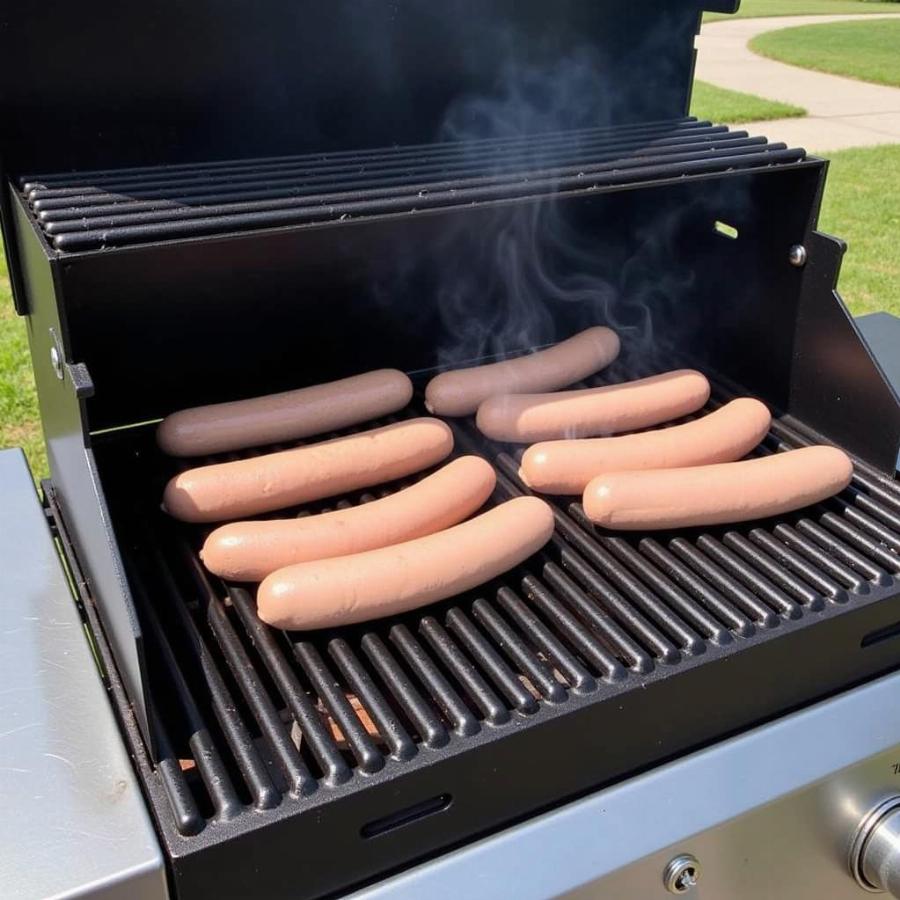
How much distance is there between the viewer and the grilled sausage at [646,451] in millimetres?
1717

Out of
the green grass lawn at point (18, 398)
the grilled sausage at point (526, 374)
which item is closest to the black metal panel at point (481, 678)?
the grilled sausage at point (526, 374)

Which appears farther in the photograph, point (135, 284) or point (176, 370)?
point (176, 370)

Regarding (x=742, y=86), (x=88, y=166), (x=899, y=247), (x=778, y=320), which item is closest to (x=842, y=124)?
(x=742, y=86)

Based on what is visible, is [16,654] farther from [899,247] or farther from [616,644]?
[899,247]

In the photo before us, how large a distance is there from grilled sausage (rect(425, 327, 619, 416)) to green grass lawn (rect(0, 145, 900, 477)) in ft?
7.93

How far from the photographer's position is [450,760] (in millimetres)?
1179

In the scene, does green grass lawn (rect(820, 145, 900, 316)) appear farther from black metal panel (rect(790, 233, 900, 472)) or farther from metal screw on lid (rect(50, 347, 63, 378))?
metal screw on lid (rect(50, 347, 63, 378))

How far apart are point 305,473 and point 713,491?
26.7 inches

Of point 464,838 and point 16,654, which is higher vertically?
point 16,654

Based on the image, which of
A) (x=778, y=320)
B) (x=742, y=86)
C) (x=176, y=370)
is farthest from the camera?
(x=742, y=86)

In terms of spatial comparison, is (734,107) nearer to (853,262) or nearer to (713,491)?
(853,262)

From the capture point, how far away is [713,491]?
64.7 inches

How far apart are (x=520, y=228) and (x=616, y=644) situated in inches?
42.8

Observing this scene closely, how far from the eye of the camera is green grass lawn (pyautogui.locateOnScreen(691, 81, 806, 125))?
383 inches
